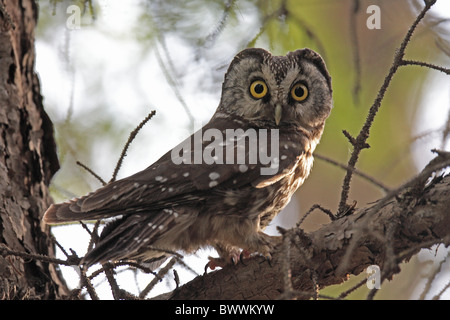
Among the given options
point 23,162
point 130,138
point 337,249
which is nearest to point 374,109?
point 337,249

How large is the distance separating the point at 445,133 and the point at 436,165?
0.65 m

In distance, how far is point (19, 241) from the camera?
133 inches

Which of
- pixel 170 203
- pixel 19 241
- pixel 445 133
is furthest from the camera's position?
pixel 19 241

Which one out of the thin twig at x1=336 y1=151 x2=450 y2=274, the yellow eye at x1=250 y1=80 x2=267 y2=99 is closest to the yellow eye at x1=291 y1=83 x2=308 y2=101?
the yellow eye at x1=250 y1=80 x2=267 y2=99

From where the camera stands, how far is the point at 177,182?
3.07m

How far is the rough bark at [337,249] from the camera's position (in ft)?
8.14

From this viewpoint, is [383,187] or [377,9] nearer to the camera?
[383,187]

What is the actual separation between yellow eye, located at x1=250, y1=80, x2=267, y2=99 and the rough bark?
119cm

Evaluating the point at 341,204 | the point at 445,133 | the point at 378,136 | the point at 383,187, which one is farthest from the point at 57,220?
the point at 378,136

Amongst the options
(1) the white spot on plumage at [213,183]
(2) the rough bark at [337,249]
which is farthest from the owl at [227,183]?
(2) the rough bark at [337,249]

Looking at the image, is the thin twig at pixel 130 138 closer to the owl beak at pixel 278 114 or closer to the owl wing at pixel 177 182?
the owl wing at pixel 177 182

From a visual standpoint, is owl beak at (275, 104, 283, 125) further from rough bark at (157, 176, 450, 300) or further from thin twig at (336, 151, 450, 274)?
thin twig at (336, 151, 450, 274)

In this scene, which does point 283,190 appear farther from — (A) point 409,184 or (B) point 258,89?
(A) point 409,184
